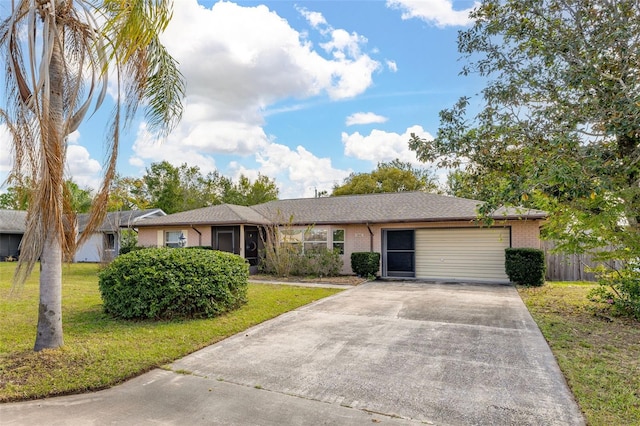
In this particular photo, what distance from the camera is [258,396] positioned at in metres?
4.00

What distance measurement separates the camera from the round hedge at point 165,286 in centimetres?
716

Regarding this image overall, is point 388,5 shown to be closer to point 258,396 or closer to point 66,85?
point 66,85

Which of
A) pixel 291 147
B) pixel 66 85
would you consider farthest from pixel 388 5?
pixel 291 147

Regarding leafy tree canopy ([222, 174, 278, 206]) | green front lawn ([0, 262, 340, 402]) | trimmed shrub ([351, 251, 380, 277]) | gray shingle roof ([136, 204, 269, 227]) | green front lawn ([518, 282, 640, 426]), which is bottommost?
green front lawn ([518, 282, 640, 426])

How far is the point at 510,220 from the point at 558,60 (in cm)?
797

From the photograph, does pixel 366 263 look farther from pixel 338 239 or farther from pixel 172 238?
pixel 172 238

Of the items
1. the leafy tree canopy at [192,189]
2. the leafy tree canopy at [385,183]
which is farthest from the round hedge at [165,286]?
the leafy tree canopy at [192,189]

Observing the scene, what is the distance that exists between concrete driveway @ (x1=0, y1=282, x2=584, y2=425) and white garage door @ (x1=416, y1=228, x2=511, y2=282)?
24.5 ft

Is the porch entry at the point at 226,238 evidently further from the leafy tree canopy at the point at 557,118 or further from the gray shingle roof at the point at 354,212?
the leafy tree canopy at the point at 557,118

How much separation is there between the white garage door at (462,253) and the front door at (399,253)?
0.89ft

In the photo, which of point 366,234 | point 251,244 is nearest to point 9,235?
point 251,244

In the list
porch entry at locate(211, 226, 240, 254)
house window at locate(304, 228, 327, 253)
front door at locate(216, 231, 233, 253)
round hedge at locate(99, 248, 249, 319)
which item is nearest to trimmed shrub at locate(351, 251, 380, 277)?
house window at locate(304, 228, 327, 253)

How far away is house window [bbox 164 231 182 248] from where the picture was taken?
61.7 ft

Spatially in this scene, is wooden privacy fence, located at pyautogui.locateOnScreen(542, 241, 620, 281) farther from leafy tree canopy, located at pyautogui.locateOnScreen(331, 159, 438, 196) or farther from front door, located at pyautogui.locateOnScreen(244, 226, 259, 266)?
leafy tree canopy, located at pyautogui.locateOnScreen(331, 159, 438, 196)
